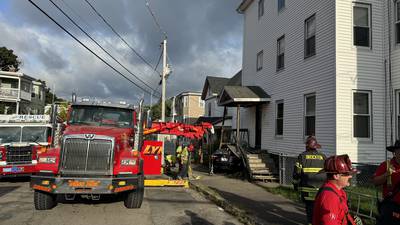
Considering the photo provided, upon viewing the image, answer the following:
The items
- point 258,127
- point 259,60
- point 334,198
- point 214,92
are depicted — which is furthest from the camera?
point 214,92

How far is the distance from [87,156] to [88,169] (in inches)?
11.9

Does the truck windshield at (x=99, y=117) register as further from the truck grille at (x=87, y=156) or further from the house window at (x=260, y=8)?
the house window at (x=260, y=8)

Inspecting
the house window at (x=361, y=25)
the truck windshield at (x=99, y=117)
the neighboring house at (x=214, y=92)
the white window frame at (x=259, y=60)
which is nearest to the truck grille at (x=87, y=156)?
the truck windshield at (x=99, y=117)

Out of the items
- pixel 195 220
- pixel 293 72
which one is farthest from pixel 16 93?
pixel 195 220

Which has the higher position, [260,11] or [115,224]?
[260,11]

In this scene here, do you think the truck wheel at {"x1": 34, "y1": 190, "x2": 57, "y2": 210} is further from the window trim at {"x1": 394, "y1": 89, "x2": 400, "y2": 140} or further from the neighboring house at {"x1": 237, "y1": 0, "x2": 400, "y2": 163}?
the window trim at {"x1": 394, "y1": 89, "x2": 400, "y2": 140}

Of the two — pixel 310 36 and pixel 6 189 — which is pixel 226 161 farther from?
pixel 6 189

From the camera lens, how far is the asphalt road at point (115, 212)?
26.7ft

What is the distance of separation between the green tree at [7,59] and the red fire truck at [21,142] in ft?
164

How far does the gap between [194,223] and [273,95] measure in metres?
10.5

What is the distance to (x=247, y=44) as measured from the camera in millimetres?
22016

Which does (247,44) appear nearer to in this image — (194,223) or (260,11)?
(260,11)

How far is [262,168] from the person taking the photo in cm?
1581

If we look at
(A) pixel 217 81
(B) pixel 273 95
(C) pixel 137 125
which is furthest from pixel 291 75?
(A) pixel 217 81
